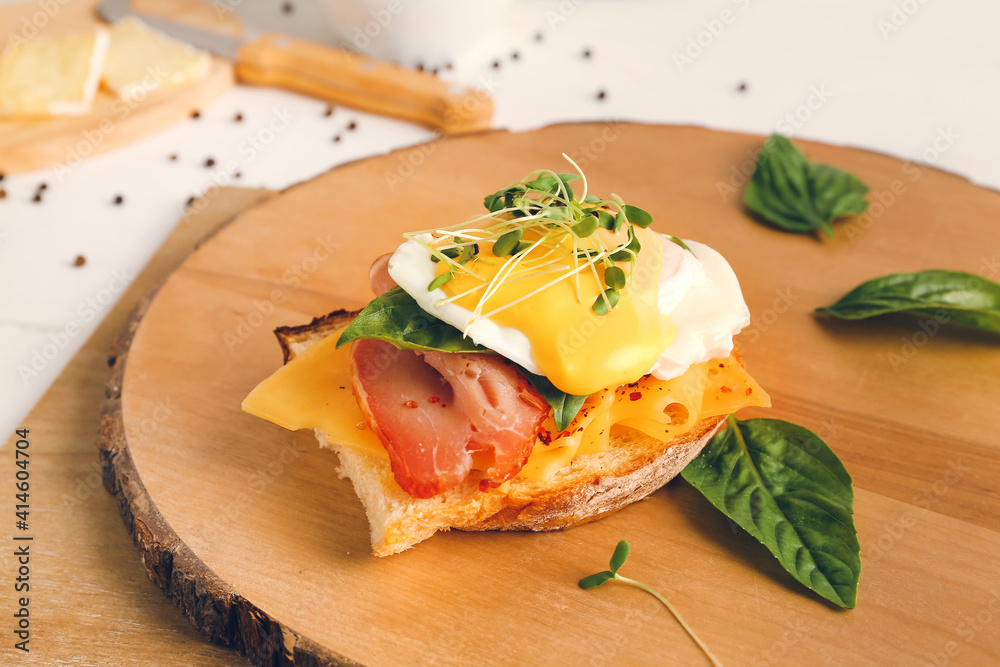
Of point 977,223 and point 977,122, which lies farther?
point 977,122

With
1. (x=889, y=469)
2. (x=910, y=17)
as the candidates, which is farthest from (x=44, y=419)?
(x=910, y=17)

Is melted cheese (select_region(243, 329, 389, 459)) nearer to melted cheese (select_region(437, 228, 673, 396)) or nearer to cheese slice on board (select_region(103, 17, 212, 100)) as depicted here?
melted cheese (select_region(437, 228, 673, 396))

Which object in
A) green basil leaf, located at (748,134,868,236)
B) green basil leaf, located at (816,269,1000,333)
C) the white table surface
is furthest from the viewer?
the white table surface

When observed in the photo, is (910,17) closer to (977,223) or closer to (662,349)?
(977,223)

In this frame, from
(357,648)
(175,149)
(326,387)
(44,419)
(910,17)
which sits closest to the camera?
(357,648)

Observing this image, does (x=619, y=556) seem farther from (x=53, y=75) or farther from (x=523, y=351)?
(x=53, y=75)

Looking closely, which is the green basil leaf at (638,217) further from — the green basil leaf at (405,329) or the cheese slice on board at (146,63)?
the cheese slice on board at (146,63)

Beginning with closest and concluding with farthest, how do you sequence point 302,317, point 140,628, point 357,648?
point 357,648, point 140,628, point 302,317

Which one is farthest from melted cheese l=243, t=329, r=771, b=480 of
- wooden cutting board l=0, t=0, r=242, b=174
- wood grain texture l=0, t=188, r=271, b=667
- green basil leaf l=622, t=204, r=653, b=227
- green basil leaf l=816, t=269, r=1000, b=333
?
wooden cutting board l=0, t=0, r=242, b=174
